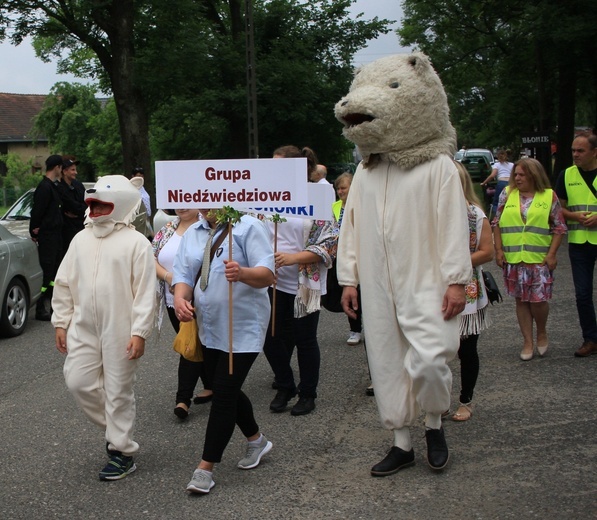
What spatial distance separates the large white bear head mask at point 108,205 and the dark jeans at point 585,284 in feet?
14.4

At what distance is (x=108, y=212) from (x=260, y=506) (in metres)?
1.84

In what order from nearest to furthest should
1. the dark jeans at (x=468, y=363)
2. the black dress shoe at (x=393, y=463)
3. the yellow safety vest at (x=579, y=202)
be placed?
the black dress shoe at (x=393, y=463) → the dark jeans at (x=468, y=363) → the yellow safety vest at (x=579, y=202)

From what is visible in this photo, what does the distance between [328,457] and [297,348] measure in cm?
117

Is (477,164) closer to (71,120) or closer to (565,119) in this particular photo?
(565,119)

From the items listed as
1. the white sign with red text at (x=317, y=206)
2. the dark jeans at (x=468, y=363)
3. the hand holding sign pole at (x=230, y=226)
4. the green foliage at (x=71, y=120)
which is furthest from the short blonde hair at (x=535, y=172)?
the green foliage at (x=71, y=120)

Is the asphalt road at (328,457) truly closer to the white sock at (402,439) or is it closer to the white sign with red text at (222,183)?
the white sock at (402,439)

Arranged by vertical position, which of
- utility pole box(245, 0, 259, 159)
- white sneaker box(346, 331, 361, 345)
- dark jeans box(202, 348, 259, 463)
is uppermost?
utility pole box(245, 0, 259, 159)

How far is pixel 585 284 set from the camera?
7840 mm

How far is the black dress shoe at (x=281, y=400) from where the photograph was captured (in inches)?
254

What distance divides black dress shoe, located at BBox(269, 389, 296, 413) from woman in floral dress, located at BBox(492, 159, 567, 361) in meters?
2.38

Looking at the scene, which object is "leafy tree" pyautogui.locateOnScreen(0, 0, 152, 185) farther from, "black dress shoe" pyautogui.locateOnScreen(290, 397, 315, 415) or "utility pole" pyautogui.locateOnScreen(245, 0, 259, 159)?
"black dress shoe" pyautogui.locateOnScreen(290, 397, 315, 415)

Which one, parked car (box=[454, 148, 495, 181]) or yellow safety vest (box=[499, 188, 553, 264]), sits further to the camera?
parked car (box=[454, 148, 495, 181])

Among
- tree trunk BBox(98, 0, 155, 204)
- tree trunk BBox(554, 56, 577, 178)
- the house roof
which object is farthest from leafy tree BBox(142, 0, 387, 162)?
the house roof

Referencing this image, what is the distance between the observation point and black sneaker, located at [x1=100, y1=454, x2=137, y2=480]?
509cm
